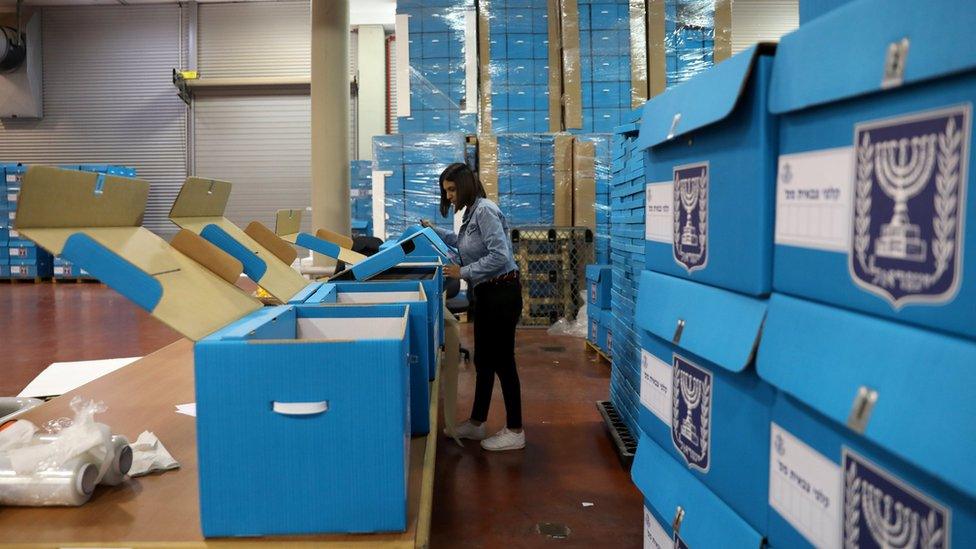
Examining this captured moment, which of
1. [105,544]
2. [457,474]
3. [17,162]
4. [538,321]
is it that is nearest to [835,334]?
[105,544]

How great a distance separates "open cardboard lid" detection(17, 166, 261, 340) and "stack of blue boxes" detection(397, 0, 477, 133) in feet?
21.6

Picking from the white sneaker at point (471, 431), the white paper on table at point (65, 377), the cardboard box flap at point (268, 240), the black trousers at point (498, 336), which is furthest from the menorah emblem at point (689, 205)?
the white sneaker at point (471, 431)

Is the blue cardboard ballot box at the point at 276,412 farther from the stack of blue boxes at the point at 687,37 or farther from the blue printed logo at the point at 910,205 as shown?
the stack of blue boxes at the point at 687,37

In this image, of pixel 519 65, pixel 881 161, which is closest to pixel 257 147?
pixel 519 65

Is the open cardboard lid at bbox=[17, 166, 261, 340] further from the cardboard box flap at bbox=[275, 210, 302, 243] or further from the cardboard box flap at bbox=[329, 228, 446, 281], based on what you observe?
the cardboard box flap at bbox=[275, 210, 302, 243]

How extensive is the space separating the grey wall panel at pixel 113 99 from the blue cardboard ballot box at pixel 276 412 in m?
11.8

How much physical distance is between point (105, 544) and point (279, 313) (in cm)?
53

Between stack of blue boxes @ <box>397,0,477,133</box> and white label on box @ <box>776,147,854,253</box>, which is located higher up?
stack of blue boxes @ <box>397,0,477,133</box>

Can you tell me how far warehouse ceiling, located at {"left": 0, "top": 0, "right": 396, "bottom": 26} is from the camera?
10.4m

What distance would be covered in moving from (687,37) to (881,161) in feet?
25.2

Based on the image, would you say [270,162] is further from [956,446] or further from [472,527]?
[956,446]

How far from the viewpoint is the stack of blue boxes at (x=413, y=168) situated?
24.5ft

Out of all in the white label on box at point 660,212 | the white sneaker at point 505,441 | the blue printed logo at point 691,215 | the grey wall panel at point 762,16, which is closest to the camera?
the blue printed logo at point 691,215

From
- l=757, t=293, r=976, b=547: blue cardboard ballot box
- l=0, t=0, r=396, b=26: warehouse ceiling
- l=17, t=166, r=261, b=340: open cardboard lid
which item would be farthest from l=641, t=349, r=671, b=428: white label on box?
l=0, t=0, r=396, b=26: warehouse ceiling
